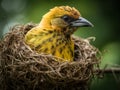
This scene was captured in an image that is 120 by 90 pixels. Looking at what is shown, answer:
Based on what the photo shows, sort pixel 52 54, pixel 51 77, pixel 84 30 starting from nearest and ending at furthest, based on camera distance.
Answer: pixel 51 77 → pixel 52 54 → pixel 84 30

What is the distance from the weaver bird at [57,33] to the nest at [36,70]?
0.18m

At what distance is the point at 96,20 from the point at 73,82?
2092 millimetres

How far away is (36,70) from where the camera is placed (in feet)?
24.5

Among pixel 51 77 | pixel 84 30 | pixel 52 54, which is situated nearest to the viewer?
pixel 51 77

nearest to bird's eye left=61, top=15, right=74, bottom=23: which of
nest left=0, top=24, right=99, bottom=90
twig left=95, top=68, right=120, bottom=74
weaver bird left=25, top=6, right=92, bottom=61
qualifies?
weaver bird left=25, top=6, right=92, bottom=61

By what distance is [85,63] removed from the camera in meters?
7.73

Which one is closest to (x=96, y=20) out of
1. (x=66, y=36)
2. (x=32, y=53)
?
(x=66, y=36)

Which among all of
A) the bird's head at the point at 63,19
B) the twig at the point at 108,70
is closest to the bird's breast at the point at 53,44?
the bird's head at the point at 63,19

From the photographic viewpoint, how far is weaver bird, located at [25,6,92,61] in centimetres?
800

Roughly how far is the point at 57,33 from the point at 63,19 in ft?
0.59

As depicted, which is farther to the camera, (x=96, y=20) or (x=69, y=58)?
(x=96, y=20)

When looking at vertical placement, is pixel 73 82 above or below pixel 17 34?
below

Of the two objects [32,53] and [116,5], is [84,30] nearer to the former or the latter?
[116,5]

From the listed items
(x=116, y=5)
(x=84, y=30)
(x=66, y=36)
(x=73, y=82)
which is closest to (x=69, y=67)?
(x=73, y=82)
